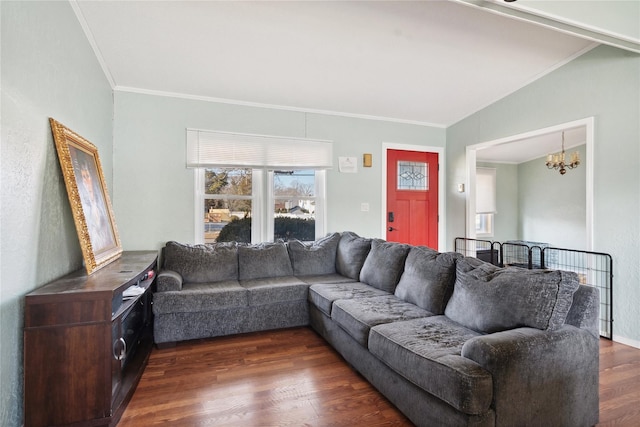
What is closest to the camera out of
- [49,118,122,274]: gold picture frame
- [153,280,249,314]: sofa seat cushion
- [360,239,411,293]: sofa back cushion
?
[49,118,122,274]: gold picture frame

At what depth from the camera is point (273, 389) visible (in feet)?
7.02

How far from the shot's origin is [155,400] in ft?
6.61

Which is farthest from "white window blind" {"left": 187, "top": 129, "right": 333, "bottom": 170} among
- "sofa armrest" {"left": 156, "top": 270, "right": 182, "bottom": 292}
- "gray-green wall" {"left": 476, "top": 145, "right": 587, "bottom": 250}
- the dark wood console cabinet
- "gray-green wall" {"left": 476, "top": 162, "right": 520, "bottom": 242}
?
"gray-green wall" {"left": 476, "top": 162, "right": 520, "bottom": 242}

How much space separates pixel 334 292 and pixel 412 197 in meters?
2.48

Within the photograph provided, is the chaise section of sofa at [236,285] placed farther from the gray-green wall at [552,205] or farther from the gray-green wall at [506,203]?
the gray-green wall at [552,205]

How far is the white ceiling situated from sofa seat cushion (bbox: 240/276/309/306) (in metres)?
2.12

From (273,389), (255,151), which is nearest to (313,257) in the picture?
(255,151)

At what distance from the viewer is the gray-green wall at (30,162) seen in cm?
150

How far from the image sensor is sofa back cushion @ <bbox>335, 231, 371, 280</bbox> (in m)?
3.49

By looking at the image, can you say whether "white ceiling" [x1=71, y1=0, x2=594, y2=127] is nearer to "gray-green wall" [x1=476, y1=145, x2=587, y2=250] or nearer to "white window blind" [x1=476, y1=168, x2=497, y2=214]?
"white window blind" [x1=476, y1=168, x2=497, y2=214]

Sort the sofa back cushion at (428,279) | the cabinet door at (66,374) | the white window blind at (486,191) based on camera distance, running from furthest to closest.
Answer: the white window blind at (486,191)
the sofa back cushion at (428,279)
the cabinet door at (66,374)

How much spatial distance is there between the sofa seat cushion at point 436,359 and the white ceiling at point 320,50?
88.3 inches

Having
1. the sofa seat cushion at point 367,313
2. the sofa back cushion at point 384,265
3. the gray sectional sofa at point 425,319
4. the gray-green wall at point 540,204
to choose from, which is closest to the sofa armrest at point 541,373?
the gray sectional sofa at point 425,319

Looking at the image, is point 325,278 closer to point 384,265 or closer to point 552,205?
point 384,265
